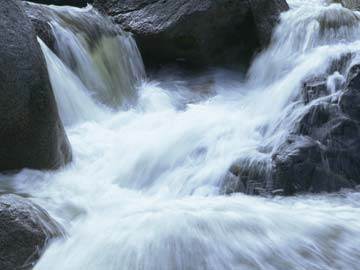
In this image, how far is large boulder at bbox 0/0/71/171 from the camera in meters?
5.35

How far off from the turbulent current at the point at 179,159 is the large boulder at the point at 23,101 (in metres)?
0.21

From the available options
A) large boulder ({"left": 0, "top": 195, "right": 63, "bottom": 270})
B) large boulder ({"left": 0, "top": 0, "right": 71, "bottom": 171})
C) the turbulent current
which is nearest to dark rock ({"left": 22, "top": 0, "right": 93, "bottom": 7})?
the turbulent current

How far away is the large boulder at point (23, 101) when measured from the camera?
211 inches

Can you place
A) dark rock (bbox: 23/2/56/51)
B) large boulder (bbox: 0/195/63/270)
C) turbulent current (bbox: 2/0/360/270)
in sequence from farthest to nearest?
dark rock (bbox: 23/2/56/51)
turbulent current (bbox: 2/0/360/270)
large boulder (bbox: 0/195/63/270)

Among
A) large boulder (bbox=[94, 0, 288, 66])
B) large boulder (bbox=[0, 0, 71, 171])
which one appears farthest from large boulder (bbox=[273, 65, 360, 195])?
large boulder (bbox=[94, 0, 288, 66])

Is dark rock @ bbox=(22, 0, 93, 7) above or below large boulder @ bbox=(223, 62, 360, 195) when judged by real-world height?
above

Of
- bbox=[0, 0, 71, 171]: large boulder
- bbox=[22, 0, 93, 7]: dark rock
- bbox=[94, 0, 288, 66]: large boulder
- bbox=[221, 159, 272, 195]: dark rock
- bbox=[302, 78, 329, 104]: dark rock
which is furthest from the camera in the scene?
bbox=[22, 0, 93, 7]: dark rock

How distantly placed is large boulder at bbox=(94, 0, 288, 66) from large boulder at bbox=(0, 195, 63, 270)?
5931 millimetres

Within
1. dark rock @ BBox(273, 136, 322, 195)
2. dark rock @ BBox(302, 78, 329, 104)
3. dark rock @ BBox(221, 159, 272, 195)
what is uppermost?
dark rock @ BBox(302, 78, 329, 104)

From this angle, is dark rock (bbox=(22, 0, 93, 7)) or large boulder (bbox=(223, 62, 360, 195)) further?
dark rock (bbox=(22, 0, 93, 7))

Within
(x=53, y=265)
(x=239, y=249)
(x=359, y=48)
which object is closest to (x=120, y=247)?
(x=53, y=265)

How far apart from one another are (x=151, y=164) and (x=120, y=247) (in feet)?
7.73

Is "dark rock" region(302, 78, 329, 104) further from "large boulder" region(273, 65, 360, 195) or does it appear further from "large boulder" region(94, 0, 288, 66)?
"large boulder" region(94, 0, 288, 66)

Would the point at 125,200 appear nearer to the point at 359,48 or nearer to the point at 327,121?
the point at 327,121
